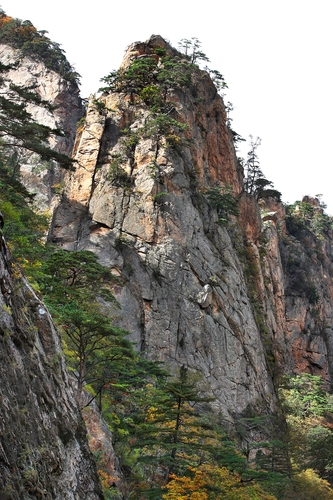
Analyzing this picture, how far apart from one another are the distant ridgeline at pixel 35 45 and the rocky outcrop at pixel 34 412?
59734 millimetres

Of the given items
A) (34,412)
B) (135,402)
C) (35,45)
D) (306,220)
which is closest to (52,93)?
(35,45)

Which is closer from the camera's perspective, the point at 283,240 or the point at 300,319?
the point at 300,319

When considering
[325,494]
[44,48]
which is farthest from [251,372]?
[44,48]

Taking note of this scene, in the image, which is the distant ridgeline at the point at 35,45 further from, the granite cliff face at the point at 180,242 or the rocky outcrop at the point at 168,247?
the rocky outcrop at the point at 168,247

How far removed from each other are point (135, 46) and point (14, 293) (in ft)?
146

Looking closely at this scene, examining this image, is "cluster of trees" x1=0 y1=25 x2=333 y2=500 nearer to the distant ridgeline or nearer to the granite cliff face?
the granite cliff face

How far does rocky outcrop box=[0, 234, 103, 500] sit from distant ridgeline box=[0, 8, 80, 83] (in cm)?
5973

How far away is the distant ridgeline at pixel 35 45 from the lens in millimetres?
64062

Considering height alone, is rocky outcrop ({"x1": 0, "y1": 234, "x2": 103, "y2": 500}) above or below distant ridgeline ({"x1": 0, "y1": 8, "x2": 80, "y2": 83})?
below

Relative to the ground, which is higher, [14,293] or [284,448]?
[14,293]

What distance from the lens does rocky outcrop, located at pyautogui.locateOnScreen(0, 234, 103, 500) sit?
7.57 meters

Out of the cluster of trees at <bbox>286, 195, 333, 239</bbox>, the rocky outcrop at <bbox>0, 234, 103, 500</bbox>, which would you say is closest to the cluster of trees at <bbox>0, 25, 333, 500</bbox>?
the rocky outcrop at <bbox>0, 234, 103, 500</bbox>

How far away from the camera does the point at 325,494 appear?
29203mm

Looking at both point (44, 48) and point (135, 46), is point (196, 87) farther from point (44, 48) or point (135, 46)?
point (44, 48)
